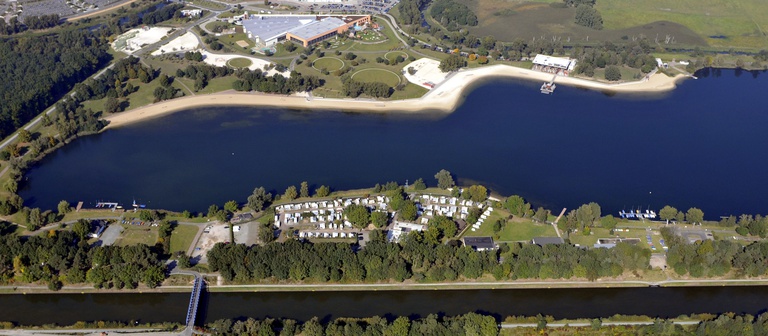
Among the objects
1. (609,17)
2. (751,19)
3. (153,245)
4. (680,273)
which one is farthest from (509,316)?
(751,19)

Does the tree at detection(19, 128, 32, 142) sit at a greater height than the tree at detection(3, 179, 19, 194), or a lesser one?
greater

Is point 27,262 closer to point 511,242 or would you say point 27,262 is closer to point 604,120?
point 511,242

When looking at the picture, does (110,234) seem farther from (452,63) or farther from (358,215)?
(452,63)

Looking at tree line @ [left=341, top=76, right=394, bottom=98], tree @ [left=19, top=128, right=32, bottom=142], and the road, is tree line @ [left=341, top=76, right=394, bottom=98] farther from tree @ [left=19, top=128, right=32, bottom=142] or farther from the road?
the road

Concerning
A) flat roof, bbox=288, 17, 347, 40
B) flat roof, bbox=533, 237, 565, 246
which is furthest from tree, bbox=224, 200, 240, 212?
flat roof, bbox=288, 17, 347, 40

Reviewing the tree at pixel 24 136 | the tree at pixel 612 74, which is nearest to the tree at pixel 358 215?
the tree at pixel 24 136

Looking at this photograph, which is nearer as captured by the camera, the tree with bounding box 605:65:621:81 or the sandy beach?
the sandy beach
